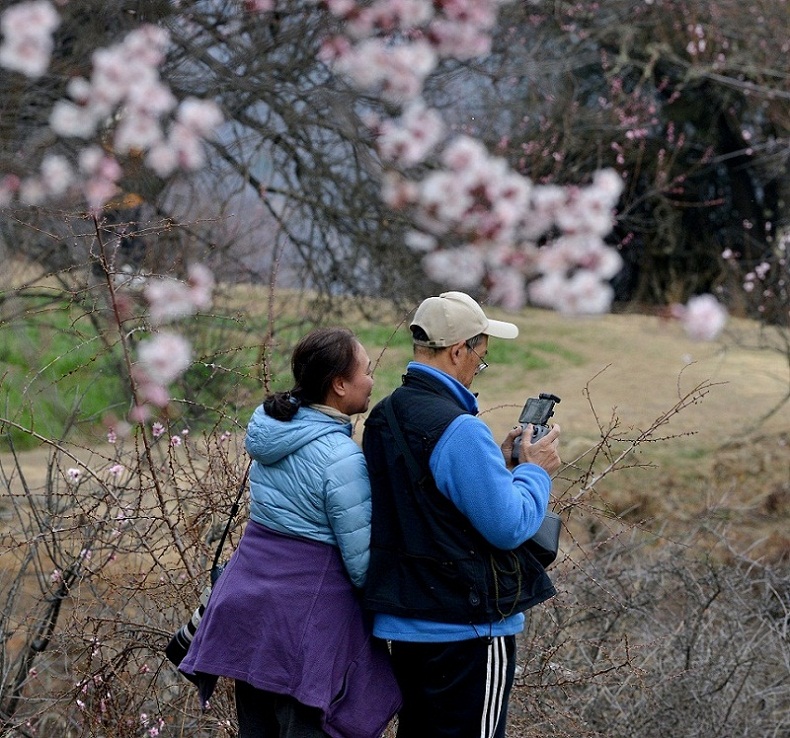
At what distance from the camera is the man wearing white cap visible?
2354 millimetres

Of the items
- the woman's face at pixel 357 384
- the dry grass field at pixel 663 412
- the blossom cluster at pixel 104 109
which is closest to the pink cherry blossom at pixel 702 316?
the dry grass field at pixel 663 412

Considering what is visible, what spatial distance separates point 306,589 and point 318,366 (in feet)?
1.60

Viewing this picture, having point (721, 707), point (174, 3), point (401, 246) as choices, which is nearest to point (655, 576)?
point (721, 707)

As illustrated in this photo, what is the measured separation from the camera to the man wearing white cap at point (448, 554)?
92.7 inches

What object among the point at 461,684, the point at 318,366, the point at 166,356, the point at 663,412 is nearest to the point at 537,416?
the point at 318,366

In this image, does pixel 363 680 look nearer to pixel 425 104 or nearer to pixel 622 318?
pixel 425 104

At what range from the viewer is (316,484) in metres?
2.45

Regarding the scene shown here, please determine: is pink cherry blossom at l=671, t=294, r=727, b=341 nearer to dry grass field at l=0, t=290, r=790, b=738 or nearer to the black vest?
dry grass field at l=0, t=290, r=790, b=738

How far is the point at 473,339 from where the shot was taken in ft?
8.52

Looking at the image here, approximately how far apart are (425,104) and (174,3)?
95.7 inches

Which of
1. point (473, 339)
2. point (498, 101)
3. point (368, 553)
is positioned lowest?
point (498, 101)

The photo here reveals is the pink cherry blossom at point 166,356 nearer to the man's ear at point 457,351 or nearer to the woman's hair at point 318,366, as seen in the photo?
the woman's hair at point 318,366

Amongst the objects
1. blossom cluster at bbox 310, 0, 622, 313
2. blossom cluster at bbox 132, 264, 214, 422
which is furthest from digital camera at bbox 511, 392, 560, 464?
blossom cluster at bbox 310, 0, 622, 313

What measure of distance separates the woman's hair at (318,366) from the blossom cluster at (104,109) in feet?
14.5
